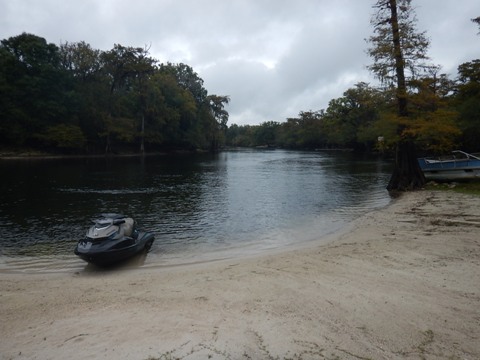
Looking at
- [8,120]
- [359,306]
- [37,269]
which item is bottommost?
[37,269]

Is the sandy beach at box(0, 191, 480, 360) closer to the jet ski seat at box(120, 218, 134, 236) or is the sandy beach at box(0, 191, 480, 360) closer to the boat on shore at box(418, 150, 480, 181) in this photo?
the jet ski seat at box(120, 218, 134, 236)

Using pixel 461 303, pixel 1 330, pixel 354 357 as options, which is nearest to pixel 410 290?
pixel 461 303

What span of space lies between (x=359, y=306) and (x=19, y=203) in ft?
72.5

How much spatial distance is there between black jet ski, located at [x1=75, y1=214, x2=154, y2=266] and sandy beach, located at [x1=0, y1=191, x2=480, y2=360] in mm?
555

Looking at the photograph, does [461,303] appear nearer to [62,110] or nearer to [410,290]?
[410,290]

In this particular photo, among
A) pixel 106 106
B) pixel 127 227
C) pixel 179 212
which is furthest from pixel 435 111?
pixel 106 106

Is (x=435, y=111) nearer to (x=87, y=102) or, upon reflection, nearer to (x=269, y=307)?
(x=269, y=307)

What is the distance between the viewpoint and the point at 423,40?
22.8 meters

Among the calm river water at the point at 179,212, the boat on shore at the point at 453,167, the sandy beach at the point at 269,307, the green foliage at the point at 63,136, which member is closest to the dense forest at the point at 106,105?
the green foliage at the point at 63,136

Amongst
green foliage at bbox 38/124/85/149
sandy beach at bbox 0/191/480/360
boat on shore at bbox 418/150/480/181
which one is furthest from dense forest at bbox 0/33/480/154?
sandy beach at bbox 0/191/480/360

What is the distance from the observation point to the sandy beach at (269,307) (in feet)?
17.1

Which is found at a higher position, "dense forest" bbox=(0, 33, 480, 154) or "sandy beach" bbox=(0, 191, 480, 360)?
"dense forest" bbox=(0, 33, 480, 154)

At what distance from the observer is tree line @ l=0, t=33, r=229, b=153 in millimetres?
59969

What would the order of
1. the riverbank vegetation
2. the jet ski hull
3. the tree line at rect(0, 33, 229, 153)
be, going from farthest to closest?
the tree line at rect(0, 33, 229, 153), the riverbank vegetation, the jet ski hull
